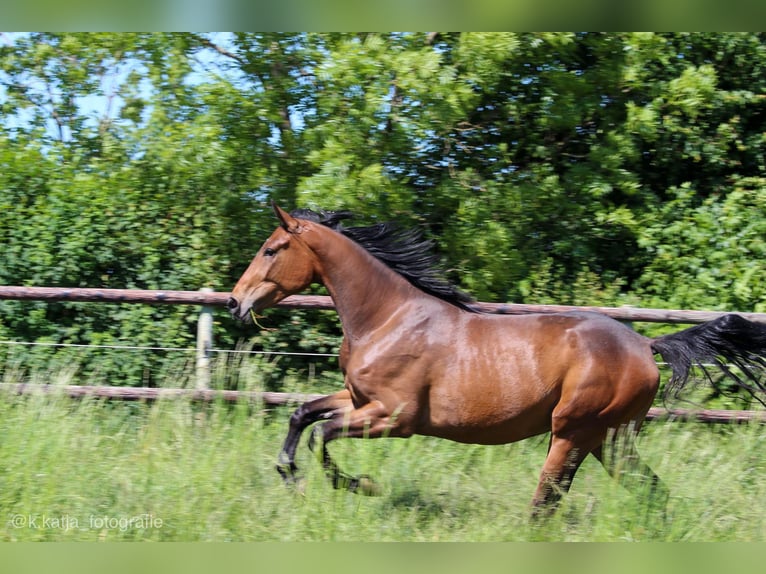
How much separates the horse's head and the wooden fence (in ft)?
4.62

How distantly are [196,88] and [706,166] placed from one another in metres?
5.67

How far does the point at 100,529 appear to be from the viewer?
150 inches

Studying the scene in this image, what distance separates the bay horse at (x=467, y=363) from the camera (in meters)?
4.31

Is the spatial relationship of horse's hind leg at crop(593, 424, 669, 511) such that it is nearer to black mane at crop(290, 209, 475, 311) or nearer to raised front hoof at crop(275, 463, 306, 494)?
black mane at crop(290, 209, 475, 311)

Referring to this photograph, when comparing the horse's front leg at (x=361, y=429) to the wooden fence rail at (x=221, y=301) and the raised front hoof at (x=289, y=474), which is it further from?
the wooden fence rail at (x=221, y=301)

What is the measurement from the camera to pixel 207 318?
20.2 ft

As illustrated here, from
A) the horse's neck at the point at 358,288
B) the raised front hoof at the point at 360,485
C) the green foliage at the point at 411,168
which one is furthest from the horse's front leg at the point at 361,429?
the green foliage at the point at 411,168

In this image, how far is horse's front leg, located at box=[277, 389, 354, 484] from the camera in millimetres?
4367

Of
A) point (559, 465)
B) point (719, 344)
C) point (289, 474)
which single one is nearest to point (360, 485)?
point (289, 474)

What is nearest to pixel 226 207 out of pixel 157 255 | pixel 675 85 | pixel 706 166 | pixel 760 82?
pixel 157 255

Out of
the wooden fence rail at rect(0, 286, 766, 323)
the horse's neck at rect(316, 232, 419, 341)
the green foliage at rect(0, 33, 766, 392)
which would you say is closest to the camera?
the horse's neck at rect(316, 232, 419, 341)

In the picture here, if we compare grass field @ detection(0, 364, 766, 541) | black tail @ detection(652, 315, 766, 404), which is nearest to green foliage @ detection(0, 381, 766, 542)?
grass field @ detection(0, 364, 766, 541)

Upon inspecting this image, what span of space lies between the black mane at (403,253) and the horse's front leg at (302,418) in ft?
2.65
